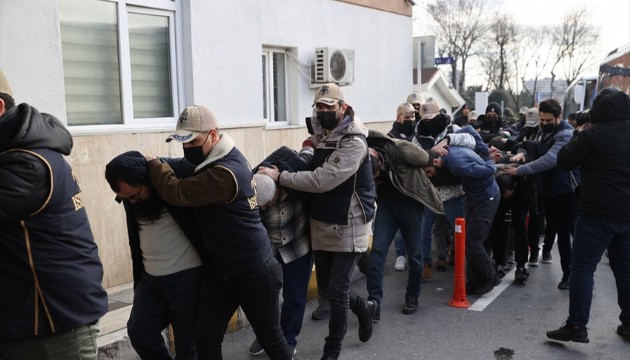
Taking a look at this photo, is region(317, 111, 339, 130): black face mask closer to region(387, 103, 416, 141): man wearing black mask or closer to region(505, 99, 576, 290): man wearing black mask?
region(387, 103, 416, 141): man wearing black mask

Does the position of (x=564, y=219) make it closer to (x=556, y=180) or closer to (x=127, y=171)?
(x=556, y=180)

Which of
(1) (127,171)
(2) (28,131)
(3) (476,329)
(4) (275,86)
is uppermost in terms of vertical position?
(4) (275,86)

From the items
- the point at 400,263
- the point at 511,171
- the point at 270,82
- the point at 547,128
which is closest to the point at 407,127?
the point at 511,171

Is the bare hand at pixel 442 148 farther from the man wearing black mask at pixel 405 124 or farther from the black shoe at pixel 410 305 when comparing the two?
the black shoe at pixel 410 305

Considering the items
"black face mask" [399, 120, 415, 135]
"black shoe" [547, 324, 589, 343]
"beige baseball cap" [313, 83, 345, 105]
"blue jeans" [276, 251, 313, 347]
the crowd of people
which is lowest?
"black shoe" [547, 324, 589, 343]

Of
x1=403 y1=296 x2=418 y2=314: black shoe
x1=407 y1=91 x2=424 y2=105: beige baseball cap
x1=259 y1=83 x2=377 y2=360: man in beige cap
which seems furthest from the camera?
x1=407 y1=91 x2=424 y2=105: beige baseball cap

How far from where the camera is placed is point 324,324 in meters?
5.68

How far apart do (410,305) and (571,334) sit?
150 centimetres

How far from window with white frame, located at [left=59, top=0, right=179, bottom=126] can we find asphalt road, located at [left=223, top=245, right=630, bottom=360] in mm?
2686

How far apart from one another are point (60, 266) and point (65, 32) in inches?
154

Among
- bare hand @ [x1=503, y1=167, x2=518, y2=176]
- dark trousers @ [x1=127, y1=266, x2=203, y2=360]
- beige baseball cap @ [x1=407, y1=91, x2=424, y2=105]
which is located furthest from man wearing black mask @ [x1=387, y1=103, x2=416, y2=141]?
dark trousers @ [x1=127, y1=266, x2=203, y2=360]

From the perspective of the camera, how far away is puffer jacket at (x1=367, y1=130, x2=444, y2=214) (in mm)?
5379

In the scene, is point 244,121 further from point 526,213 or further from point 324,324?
point 526,213

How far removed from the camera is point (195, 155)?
11.7 feet
